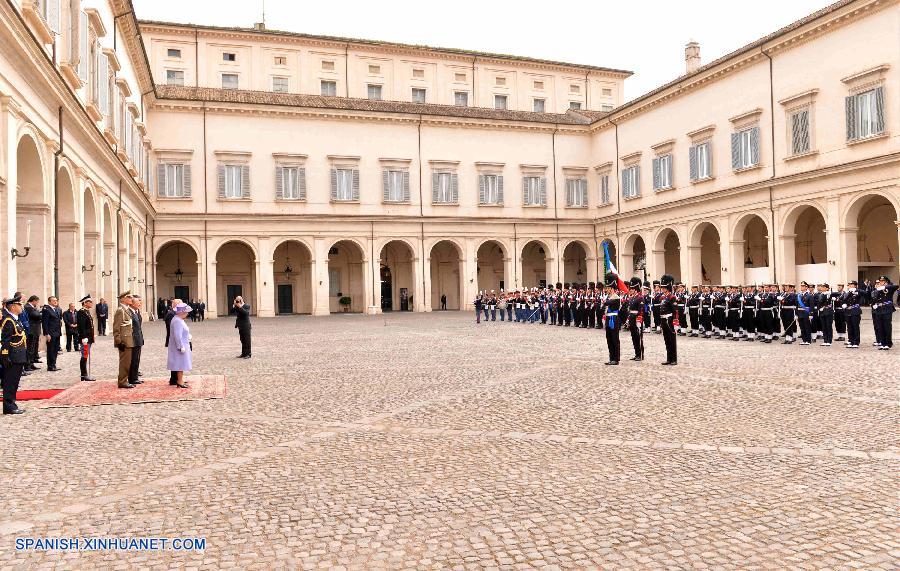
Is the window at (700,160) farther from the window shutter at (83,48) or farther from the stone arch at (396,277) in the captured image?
the window shutter at (83,48)

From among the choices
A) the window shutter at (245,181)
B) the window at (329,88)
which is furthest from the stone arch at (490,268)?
the window shutter at (245,181)

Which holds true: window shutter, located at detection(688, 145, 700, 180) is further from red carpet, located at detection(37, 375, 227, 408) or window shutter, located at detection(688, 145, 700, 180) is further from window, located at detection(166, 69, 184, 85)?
window, located at detection(166, 69, 184, 85)

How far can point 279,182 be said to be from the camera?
129 ft

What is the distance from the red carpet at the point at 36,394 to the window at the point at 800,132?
27.9 meters

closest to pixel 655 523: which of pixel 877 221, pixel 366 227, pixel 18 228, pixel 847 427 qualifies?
pixel 847 427

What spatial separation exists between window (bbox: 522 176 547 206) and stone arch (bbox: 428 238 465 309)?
610cm

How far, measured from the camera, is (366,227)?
41.1 metres

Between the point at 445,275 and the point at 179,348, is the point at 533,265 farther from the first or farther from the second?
the point at 179,348

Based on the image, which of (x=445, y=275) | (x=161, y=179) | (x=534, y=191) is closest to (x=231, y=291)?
(x=161, y=179)

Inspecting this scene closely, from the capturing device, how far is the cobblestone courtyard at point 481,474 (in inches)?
171

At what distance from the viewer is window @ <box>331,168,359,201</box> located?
40.4 meters

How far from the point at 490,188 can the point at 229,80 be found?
1770 cm

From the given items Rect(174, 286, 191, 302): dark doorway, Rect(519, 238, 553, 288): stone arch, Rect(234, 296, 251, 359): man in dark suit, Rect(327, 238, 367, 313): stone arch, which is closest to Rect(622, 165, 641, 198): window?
Rect(519, 238, 553, 288): stone arch

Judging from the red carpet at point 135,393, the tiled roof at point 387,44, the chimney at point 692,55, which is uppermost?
the tiled roof at point 387,44
